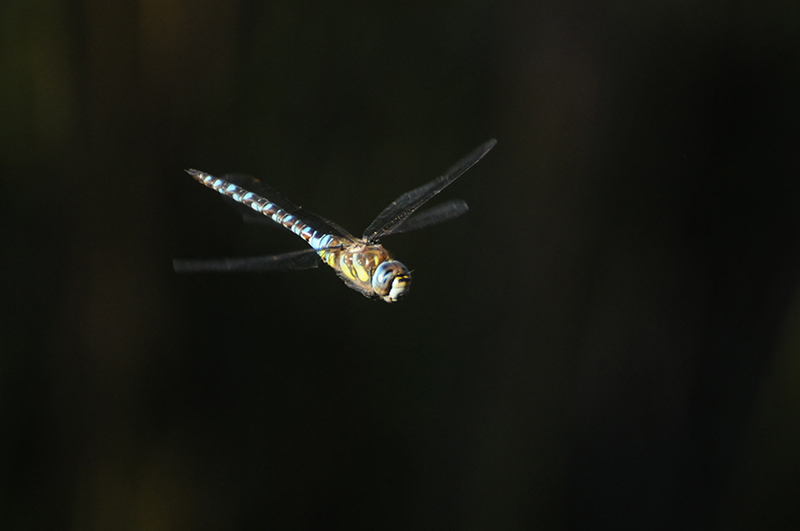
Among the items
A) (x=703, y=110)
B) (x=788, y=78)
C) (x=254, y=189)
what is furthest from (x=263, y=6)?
(x=788, y=78)

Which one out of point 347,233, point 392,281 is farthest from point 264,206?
point 392,281

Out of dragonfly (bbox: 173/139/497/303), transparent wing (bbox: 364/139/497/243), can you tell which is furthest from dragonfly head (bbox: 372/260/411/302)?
transparent wing (bbox: 364/139/497/243)

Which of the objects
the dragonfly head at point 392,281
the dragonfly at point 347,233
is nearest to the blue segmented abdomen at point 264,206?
the dragonfly at point 347,233

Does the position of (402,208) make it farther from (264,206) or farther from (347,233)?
(264,206)

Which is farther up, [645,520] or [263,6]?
[263,6]

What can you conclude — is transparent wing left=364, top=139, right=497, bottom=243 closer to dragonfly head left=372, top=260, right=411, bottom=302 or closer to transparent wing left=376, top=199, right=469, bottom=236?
transparent wing left=376, top=199, right=469, bottom=236

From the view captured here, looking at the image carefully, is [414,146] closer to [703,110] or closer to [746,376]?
[703,110]

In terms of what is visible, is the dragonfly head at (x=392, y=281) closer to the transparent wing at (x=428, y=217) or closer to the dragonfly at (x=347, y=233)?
the dragonfly at (x=347, y=233)

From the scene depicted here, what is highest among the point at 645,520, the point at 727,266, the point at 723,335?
the point at 727,266
